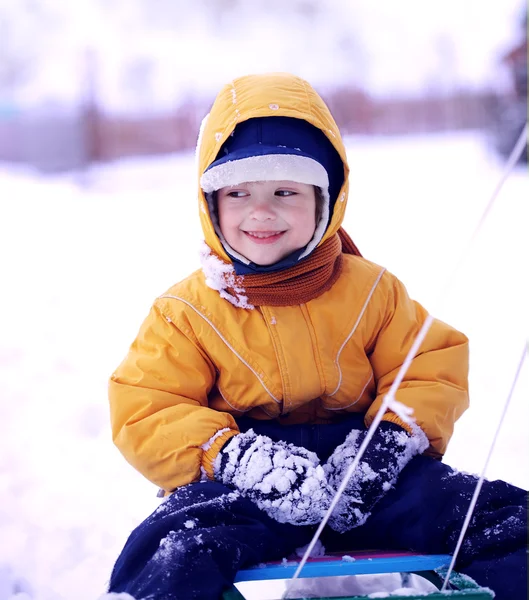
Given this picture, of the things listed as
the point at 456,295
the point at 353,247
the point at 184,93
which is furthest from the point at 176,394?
the point at 184,93

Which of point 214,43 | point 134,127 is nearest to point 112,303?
point 214,43

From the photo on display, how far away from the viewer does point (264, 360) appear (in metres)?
1.20

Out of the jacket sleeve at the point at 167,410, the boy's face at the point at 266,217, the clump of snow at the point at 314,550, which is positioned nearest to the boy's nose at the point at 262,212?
the boy's face at the point at 266,217

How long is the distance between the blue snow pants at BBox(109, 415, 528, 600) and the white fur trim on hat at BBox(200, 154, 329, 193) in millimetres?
507

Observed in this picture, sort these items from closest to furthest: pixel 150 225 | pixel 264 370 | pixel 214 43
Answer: pixel 264 370
pixel 150 225
pixel 214 43

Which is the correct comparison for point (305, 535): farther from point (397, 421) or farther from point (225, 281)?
point (225, 281)

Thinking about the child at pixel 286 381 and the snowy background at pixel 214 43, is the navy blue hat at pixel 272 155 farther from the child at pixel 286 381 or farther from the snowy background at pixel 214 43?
the snowy background at pixel 214 43

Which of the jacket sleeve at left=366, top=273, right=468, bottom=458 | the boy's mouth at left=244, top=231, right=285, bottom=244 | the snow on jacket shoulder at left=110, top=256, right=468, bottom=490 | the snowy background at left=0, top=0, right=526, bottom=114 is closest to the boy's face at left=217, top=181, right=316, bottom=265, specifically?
the boy's mouth at left=244, top=231, right=285, bottom=244

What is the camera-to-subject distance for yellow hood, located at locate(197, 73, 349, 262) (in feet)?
3.95

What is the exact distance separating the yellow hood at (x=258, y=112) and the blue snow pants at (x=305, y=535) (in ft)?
1.49

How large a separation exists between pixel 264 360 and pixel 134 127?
6760 millimetres

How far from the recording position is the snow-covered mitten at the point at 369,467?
3.60 ft

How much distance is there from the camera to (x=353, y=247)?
4.76 feet

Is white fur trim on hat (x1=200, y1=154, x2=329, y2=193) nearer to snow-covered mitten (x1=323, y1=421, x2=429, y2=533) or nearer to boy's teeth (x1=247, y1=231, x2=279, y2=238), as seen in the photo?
boy's teeth (x1=247, y1=231, x2=279, y2=238)
